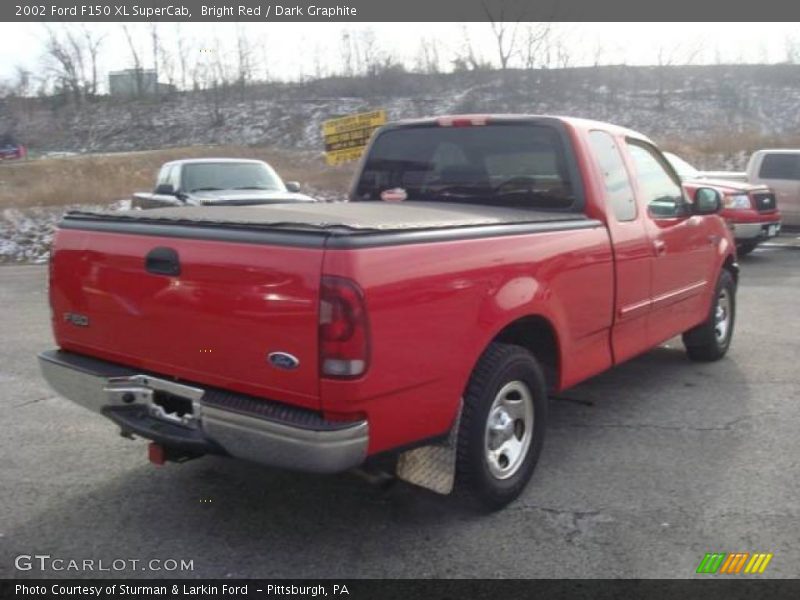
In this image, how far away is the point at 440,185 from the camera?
4965 millimetres

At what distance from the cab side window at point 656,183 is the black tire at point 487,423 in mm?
1860

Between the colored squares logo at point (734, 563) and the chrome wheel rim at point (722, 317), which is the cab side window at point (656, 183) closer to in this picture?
the chrome wheel rim at point (722, 317)

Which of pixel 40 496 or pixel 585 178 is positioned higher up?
pixel 585 178

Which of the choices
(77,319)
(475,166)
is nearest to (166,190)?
(475,166)

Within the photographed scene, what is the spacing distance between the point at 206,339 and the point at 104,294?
0.71m

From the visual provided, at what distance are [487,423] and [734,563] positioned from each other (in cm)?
114

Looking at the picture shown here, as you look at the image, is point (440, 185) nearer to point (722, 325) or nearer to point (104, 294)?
point (104, 294)

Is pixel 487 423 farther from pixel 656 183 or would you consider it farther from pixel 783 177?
pixel 783 177

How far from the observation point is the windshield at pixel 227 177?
40.1 ft

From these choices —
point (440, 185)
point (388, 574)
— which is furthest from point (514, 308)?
point (440, 185)

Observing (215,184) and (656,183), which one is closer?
(656,183)

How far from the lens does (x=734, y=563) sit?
317 centimetres

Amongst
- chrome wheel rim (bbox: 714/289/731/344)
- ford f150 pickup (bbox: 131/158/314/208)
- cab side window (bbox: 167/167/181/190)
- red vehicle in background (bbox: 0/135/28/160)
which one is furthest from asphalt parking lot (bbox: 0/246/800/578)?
red vehicle in background (bbox: 0/135/28/160)

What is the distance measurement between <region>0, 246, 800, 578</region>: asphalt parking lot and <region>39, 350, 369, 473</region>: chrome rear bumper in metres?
0.53
